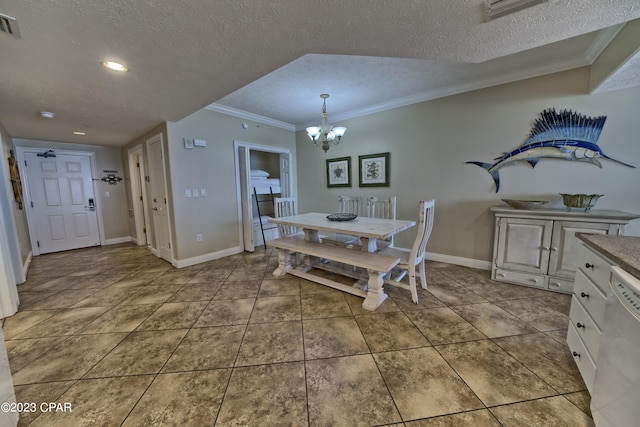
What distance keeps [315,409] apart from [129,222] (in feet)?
19.3

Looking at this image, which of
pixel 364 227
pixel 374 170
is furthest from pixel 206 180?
pixel 374 170

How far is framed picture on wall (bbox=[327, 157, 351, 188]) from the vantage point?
13.6 feet

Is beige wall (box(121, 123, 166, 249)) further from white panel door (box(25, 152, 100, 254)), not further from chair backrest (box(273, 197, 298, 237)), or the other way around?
chair backrest (box(273, 197, 298, 237))

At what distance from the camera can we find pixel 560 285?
2.34 m

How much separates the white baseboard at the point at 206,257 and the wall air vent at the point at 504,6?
13.1 feet

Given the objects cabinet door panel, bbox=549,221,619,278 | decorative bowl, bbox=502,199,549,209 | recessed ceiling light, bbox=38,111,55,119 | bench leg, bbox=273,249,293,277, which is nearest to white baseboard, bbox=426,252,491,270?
cabinet door panel, bbox=549,221,619,278

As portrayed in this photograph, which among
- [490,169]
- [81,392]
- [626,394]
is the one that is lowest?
[81,392]

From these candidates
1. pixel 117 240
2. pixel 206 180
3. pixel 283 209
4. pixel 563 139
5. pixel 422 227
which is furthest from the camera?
pixel 117 240

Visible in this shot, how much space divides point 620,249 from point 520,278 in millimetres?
1660

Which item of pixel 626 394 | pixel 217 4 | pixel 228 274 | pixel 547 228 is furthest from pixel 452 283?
pixel 217 4

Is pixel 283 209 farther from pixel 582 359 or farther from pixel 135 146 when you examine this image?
pixel 135 146

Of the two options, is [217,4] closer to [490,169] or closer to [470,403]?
[470,403]

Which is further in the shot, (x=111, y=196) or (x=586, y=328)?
(x=111, y=196)

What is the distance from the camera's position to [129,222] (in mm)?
5113
